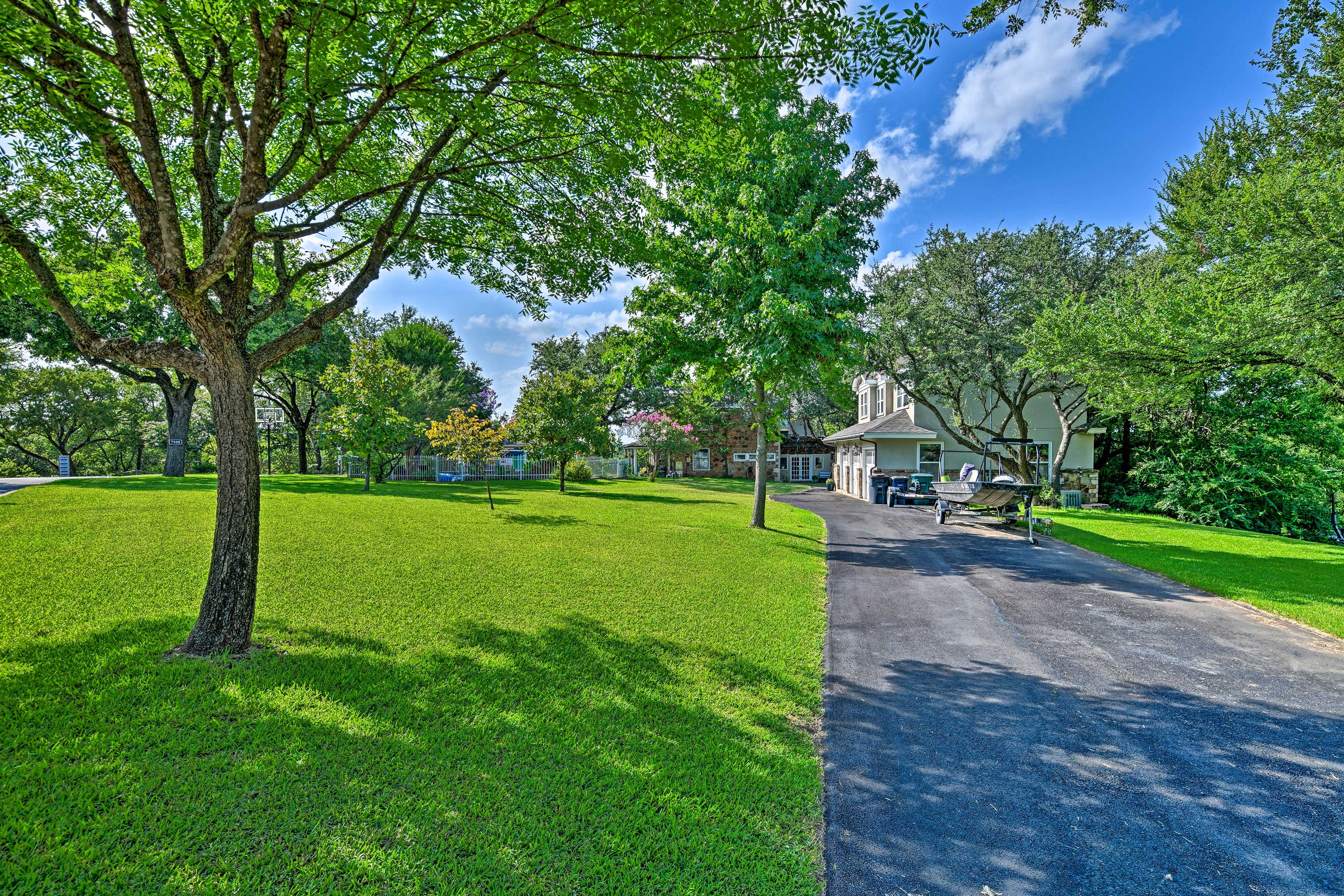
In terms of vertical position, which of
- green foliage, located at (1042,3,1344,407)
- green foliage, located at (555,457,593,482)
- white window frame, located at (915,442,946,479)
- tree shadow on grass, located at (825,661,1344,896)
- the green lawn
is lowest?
tree shadow on grass, located at (825,661,1344,896)

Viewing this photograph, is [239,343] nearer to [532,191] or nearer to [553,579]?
[532,191]

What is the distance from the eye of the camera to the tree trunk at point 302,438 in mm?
28719

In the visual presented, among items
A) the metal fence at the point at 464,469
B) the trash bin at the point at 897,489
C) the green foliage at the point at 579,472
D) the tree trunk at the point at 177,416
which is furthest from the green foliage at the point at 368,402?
the trash bin at the point at 897,489

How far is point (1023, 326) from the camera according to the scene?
1838cm

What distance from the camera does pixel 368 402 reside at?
56.0ft

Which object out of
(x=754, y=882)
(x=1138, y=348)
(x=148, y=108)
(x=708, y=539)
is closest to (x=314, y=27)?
(x=148, y=108)

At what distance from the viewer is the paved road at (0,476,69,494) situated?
13.2m

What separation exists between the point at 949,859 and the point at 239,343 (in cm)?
618

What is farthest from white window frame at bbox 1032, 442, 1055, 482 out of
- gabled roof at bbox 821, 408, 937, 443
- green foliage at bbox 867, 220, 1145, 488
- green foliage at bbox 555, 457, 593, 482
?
green foliage at bbox 555, 457, 593, 482

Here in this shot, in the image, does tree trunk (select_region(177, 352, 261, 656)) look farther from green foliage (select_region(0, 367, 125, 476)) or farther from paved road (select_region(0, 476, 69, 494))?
green foliage (select_region(0, 367, 125, 476))

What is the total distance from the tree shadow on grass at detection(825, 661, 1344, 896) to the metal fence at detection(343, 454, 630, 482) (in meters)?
21.2

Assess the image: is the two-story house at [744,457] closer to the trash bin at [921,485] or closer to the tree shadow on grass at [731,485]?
the tree shadow on grass at [731,485]

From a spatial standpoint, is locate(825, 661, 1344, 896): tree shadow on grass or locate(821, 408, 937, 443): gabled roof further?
locate(821, 408, 937, 443): gabled roof

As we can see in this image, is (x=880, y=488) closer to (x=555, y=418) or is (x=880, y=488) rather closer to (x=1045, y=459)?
(x=1045, y=459)
